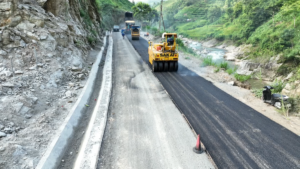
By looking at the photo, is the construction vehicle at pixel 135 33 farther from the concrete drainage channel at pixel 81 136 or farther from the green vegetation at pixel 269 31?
the concrete drainage channel at pixel 81 136

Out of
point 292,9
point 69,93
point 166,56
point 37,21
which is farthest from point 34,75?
point 292,9

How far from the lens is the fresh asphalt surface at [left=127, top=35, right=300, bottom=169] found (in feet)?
18.8

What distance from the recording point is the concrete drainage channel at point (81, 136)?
5453mm

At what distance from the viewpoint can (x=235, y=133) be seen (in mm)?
7039

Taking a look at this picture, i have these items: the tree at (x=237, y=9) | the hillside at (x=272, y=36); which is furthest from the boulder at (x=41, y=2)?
the tree at (x=237, y=9)

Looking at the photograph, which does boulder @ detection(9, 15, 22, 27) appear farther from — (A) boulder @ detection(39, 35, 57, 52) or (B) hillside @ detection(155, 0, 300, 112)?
(B) hillside @ detection(155, 0, 300, 112)

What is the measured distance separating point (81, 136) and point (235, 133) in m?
5.66

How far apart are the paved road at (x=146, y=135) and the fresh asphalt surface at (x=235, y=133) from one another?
60cm

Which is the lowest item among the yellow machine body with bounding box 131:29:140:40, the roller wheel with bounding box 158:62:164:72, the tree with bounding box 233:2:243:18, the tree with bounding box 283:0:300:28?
the roller wheel with bounding box 158:62:164:72

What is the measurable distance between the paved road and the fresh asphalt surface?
0.60 metres

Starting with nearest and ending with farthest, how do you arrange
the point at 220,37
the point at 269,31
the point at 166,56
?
the point at 166,56
the point at 269,31
the point at 220,37

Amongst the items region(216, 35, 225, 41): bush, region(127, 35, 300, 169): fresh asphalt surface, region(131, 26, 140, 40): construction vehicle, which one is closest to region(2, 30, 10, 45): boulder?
region(127, 35, 300, 169): fresh asphalt surface

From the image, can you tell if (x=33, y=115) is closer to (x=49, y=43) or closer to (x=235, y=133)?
(x=49, y=43)

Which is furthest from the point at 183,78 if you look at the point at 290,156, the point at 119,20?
the point at 119,20
